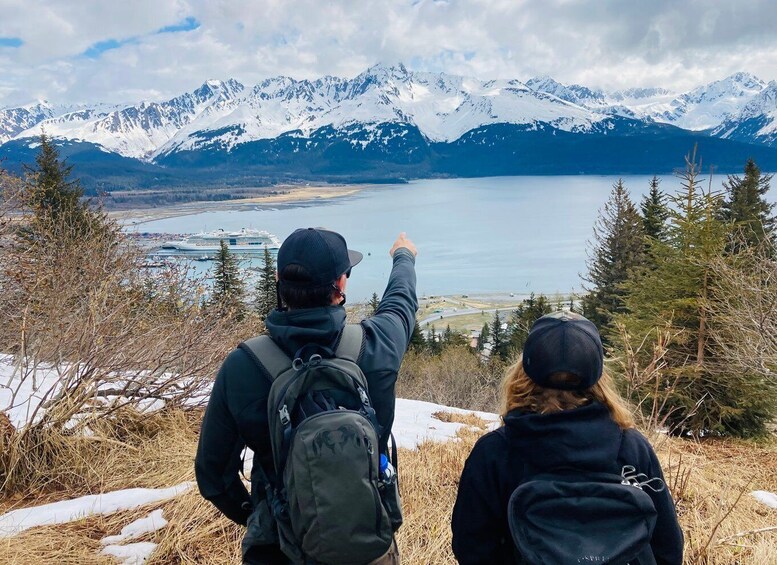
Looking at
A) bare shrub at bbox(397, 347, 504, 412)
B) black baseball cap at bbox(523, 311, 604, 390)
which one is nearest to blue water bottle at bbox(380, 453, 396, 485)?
black baseball cap at bbox(523, 311, 604, 390)

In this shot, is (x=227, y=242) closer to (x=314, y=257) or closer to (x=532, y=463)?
(x=314, y=257)

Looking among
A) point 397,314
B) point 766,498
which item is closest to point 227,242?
point 766,498

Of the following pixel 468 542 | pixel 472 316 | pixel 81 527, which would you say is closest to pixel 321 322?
pixel 468 542

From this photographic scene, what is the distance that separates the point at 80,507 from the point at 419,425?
313 centimetres

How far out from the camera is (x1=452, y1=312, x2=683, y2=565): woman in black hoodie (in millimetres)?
1333

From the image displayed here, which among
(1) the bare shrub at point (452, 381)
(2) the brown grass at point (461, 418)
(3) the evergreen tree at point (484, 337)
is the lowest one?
(3) the evergreen tree at point (484, 337)

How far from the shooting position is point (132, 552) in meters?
2.40

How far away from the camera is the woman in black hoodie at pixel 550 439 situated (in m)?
1.33

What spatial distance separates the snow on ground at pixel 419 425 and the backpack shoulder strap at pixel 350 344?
2783mm

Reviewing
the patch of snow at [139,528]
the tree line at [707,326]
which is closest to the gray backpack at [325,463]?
the patch of snow at [139,528]

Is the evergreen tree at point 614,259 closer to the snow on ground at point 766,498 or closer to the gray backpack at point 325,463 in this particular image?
the snow on ground at point 766,498

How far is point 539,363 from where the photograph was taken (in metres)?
1.42

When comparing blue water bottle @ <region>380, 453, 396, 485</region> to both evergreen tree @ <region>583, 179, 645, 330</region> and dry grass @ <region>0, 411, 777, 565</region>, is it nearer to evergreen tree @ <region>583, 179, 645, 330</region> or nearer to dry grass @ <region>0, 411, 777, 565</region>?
dry grass @ <region>0, 411, 777, 565</region>

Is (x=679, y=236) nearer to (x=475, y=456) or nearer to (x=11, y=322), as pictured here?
(x=475, y=456)
